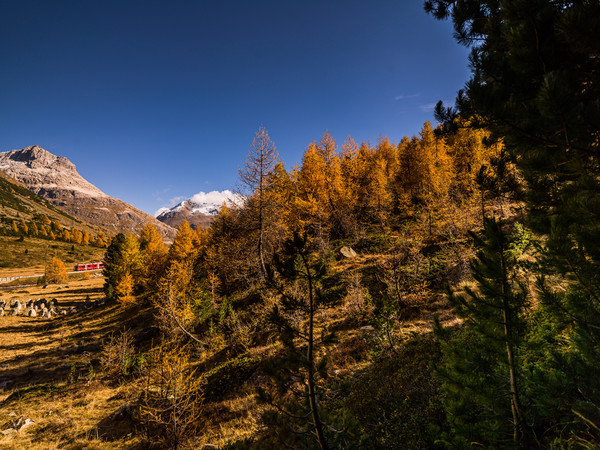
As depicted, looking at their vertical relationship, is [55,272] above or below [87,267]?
above

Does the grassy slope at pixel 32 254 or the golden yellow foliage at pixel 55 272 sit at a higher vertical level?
the grassy slope at pixel 32 254

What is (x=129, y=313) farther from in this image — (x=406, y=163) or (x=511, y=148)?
(x=406, y=163)

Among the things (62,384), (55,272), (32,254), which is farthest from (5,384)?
(32,254)

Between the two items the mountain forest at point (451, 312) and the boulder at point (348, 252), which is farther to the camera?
the boulder at point (348, 252)

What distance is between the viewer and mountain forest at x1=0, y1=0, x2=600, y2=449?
2365mm

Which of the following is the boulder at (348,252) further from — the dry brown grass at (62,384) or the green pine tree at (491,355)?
the green pine tree at (491,355)

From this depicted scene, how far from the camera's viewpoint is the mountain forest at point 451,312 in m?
2.37

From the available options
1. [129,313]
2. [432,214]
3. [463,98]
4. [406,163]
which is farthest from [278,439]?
[129,313]

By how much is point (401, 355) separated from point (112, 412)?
1449cm

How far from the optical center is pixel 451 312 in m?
11.0

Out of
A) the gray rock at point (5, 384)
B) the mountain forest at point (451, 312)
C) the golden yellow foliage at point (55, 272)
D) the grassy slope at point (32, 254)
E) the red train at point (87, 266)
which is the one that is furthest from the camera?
the grassy slope at point (32, 254)

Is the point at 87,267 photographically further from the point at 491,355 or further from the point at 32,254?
the point at 491,355

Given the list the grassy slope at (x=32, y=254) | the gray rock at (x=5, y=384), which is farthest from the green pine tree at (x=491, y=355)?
the grassy slope at (x=32, y=254)

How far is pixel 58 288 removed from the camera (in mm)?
56156
